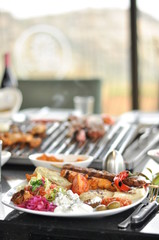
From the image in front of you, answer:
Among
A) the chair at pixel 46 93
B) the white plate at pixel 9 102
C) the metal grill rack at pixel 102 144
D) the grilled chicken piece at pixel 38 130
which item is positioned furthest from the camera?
the chair at pixel 46 93

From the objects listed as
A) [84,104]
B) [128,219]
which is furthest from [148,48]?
[128,219]

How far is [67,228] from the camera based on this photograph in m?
1.45

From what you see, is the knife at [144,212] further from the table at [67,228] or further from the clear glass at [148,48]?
the clear glass at [148,48]

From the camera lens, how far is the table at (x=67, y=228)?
4.66ft

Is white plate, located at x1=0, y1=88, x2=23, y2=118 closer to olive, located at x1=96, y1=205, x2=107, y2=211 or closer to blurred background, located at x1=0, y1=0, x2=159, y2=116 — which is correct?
olive, located at x1=96, y1=205, x2=107, y2=211

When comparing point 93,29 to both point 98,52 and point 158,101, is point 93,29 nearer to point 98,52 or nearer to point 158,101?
point 98,52

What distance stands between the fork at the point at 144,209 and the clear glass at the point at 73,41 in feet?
16.3

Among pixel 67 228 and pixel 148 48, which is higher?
pixel 148 48

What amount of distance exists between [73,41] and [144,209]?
550 cm

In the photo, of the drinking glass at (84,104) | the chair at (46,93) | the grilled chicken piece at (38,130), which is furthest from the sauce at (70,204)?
the chair at (46,93)

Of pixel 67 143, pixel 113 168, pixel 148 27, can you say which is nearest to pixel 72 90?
pixel 148 27

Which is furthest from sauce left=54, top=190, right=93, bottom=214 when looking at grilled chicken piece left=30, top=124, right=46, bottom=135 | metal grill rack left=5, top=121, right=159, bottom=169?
grilled chicken piece left=30, top=124, right=46, bottom=135

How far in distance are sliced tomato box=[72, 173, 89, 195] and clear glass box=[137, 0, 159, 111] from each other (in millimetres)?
4301

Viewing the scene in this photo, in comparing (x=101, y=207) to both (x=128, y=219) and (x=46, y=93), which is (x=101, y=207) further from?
(x=46, y=93)
